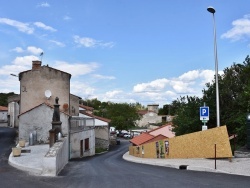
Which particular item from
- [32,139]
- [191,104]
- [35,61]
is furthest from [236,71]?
[35,61]

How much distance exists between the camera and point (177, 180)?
39.5ft

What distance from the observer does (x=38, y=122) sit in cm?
3216

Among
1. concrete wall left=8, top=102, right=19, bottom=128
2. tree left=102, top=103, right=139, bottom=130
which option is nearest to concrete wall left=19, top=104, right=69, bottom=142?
concrete wall left=8, top=102, right=19, bottom=128

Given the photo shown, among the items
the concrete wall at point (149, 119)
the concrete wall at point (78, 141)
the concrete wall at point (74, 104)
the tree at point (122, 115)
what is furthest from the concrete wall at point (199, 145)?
the concrete wall at point (149, 119)

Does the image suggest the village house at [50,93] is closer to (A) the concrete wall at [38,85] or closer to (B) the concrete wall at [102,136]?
(A) the concrete wall at [38,85]

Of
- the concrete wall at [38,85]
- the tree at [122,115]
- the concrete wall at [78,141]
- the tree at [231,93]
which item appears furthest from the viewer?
the tree at [122,115]

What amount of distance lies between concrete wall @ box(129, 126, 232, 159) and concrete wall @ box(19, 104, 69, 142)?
41.1 feet

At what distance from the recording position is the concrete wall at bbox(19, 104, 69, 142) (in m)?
32.0

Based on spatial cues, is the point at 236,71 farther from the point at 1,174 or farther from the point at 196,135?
the point at 1,174

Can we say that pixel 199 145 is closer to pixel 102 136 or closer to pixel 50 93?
pixel 50 93

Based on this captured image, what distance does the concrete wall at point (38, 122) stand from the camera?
32.0 meters

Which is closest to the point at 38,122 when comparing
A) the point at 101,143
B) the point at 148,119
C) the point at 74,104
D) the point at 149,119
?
the point at 74,104

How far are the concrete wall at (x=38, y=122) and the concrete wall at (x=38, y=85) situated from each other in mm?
6716

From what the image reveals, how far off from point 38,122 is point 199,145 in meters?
18.4
